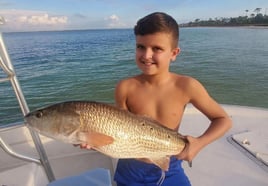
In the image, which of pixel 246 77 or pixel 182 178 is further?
pixel 246 77

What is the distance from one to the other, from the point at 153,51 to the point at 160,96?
349 mm

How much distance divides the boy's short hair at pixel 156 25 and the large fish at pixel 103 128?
57cm

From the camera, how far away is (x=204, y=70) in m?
16.5

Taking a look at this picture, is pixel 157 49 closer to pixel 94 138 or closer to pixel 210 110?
pixel 210 110

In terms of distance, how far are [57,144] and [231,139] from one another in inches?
66.0

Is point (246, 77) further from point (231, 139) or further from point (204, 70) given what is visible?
point (231, 139)

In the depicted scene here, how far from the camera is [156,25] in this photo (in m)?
1.87

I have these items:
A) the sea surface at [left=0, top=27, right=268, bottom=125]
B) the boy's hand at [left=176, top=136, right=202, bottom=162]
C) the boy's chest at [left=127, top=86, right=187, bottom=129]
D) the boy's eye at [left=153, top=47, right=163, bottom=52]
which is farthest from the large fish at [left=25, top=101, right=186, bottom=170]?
the sea surface at [left=0, top=27, right=268, bottom=125]

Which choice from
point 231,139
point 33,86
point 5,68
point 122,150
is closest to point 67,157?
point 5,68

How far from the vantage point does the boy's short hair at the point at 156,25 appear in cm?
187

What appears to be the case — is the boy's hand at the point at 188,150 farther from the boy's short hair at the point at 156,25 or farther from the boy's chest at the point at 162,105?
the boy's short hair at the point at 156,25

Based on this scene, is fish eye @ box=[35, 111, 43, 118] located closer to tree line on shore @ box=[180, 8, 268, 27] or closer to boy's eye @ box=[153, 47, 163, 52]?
boy's eye @ box=[153, 47, 163, 52]

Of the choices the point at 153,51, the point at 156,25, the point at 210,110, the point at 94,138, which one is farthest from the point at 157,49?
the point at 94,138

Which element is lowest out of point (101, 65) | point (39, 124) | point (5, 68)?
point (101, 65)
